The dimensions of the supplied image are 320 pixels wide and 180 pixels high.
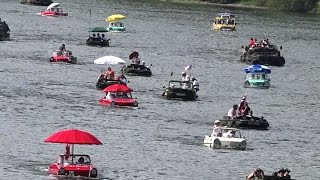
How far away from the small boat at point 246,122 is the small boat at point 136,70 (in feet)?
100

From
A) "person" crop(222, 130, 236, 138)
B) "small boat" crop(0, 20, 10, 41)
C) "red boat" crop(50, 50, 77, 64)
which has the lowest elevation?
"person" crop(222, 130, 236, 138)

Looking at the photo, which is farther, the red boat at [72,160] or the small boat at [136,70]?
the small boat at [136,70]

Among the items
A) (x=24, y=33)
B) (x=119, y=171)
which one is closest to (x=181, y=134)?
(x=119, y=171)

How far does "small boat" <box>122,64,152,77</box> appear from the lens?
126000 mm

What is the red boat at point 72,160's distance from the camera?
228 ft

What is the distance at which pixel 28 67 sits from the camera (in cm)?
13112

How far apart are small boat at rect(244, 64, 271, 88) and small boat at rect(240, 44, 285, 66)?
1998cm

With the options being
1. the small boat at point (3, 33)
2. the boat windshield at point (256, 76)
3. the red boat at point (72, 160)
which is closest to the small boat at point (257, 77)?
the boat windshield at point (256, 76)

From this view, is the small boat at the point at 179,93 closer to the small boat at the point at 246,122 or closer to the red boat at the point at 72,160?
the small boat at the point at 246,122

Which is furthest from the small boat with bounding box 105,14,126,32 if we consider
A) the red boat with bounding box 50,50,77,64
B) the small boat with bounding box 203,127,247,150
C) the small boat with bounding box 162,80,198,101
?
the small boat with bounding box 203,127,247,150

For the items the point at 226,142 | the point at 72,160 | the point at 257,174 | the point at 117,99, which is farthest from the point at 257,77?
the point at 72,160

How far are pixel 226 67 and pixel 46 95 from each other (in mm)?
41423

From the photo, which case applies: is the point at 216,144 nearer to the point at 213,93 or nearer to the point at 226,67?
the point at 213,93

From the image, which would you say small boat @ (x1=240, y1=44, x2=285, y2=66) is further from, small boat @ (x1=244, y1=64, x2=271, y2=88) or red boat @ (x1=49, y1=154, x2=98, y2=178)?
red boat @ (x1=49, y1=154, x2=98, y2=178)
